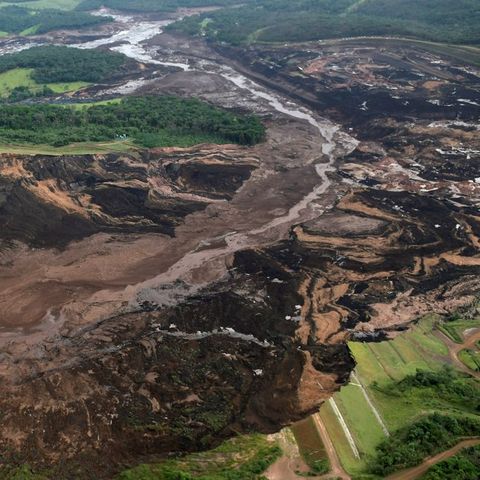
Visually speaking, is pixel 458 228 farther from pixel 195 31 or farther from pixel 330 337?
pixel 195 31

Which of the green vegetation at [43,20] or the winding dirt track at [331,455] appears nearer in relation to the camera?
the winding dirt track at [331,455]

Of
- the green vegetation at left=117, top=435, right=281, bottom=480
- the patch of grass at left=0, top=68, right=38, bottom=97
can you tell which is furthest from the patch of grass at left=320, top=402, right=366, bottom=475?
the patch of grass at left=0, top=68, right=38, bottom=97

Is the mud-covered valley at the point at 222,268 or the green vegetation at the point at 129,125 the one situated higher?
the green vegetation at the point at 129,125

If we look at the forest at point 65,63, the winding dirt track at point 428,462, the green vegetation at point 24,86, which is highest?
the forest at point 65,63

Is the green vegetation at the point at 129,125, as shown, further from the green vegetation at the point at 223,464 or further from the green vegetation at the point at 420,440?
the green vegetation at the point at 420,440

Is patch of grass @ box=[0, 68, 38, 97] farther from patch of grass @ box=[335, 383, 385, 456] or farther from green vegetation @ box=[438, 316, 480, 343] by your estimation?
patch of grass @ box=[335, 383, 385, 456]

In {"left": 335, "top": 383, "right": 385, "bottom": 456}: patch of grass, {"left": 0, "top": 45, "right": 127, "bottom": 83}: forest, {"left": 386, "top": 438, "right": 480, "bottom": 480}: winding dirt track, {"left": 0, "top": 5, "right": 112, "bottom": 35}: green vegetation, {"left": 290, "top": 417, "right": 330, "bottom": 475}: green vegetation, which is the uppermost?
{"left": 0, "top": 5, "right": 112, "bottom": 35}: green vegetation

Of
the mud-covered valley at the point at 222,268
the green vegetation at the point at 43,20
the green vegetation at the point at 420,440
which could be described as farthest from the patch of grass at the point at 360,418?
the green vegetation at the point at 43,20

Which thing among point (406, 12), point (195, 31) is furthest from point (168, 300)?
point (406, 12)
